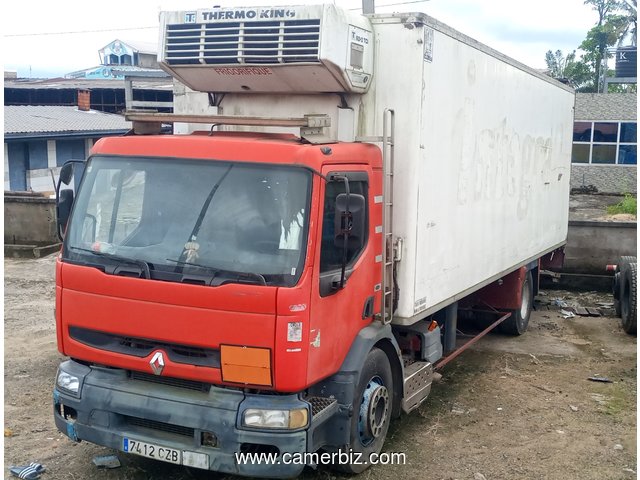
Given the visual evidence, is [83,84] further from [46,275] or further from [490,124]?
[490,124]

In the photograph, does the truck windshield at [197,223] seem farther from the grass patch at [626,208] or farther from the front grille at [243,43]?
the grass patch at [626,208]

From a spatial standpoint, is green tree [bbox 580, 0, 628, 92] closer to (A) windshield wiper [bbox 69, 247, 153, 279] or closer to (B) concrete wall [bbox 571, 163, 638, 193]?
(B) concrete wall [bbox 571, 163, 638, 193]

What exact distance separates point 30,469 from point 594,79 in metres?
38.3

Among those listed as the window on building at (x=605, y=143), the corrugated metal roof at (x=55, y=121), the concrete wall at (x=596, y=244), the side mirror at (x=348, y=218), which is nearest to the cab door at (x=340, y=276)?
the side mirror at (x=348, y=218)

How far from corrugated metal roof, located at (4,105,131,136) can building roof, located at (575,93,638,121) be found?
14830 mm

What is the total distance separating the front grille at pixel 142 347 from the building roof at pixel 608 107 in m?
21.7

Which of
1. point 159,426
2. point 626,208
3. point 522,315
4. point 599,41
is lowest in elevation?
point 522,315

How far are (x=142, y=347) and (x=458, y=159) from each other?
10.9 ft

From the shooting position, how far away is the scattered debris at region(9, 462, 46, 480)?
541 centimetres

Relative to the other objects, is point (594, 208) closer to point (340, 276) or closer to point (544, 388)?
point (544, 388)

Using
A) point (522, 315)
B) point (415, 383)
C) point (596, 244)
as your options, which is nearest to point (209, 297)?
point (415, 383)

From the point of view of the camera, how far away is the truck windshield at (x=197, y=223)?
4707 mm

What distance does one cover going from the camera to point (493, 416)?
7.00 metres

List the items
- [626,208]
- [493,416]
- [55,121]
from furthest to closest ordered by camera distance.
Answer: [55,121] < [626,208] < [493,416]
